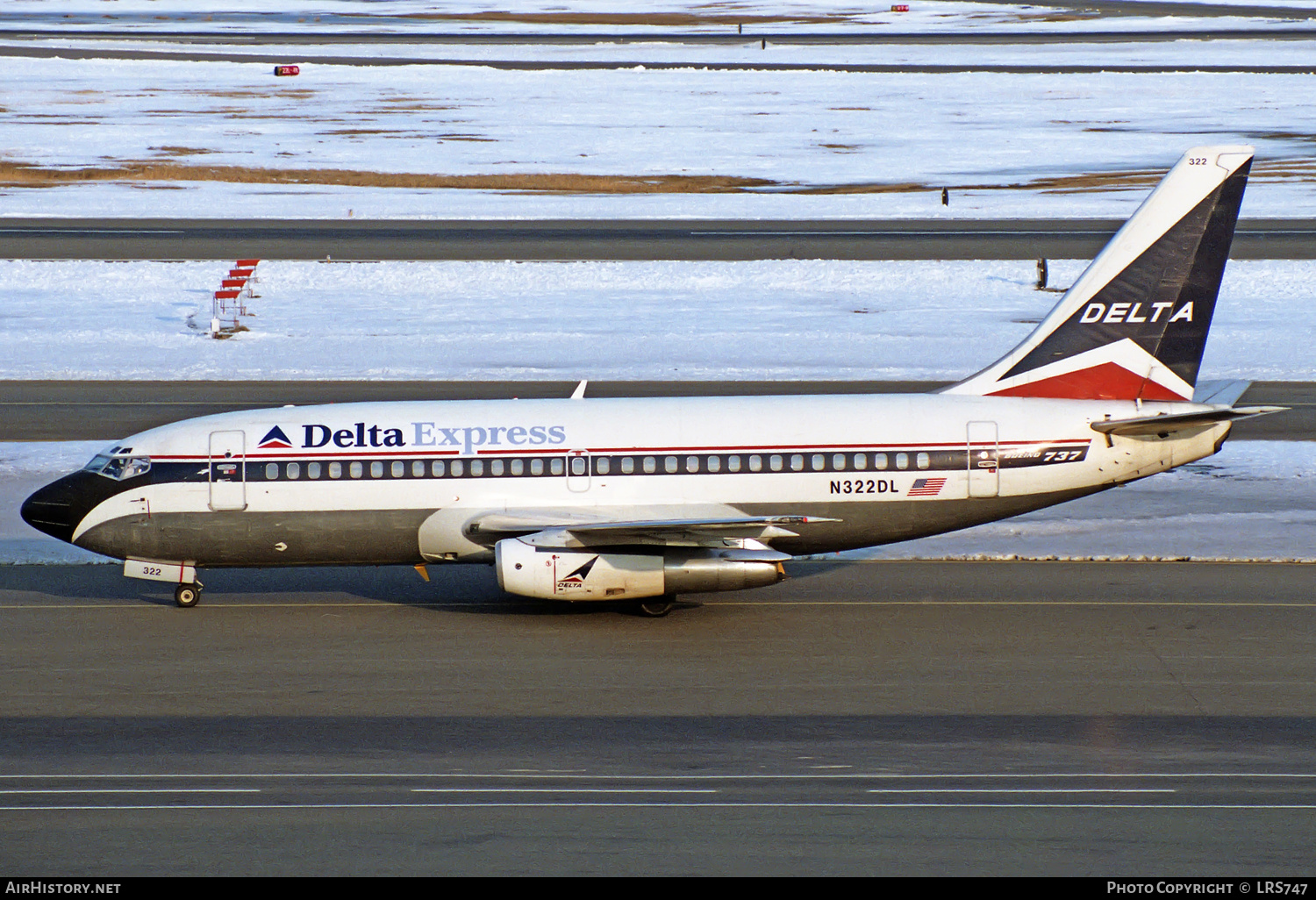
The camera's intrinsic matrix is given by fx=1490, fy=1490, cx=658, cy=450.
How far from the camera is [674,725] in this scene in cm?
2086

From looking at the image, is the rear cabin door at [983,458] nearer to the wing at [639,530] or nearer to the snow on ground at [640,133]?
the wing at [639,530]

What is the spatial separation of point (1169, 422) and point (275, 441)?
15879 mm

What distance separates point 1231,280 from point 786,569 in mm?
33489

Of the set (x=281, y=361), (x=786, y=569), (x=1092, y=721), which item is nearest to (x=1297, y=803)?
(x=1092, y=721)

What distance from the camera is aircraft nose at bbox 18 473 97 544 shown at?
87.7ft

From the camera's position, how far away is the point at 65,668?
23.5m

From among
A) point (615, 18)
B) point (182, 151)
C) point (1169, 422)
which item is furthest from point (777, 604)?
point (615, 18)

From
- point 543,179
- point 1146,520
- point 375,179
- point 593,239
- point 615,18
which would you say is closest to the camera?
point 1146,520

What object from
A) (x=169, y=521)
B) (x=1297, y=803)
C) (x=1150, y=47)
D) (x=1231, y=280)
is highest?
(x=1150, y=47)

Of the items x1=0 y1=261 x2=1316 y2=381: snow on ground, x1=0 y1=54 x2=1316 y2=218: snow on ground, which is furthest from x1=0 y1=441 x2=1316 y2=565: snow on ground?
x1=0 y1=54 x2=1316 y2=218: snow on ground

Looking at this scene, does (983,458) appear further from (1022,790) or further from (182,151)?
(182,151)

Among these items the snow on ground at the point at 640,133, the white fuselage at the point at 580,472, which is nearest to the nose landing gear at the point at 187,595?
the white fuselage at the point at 580,472
